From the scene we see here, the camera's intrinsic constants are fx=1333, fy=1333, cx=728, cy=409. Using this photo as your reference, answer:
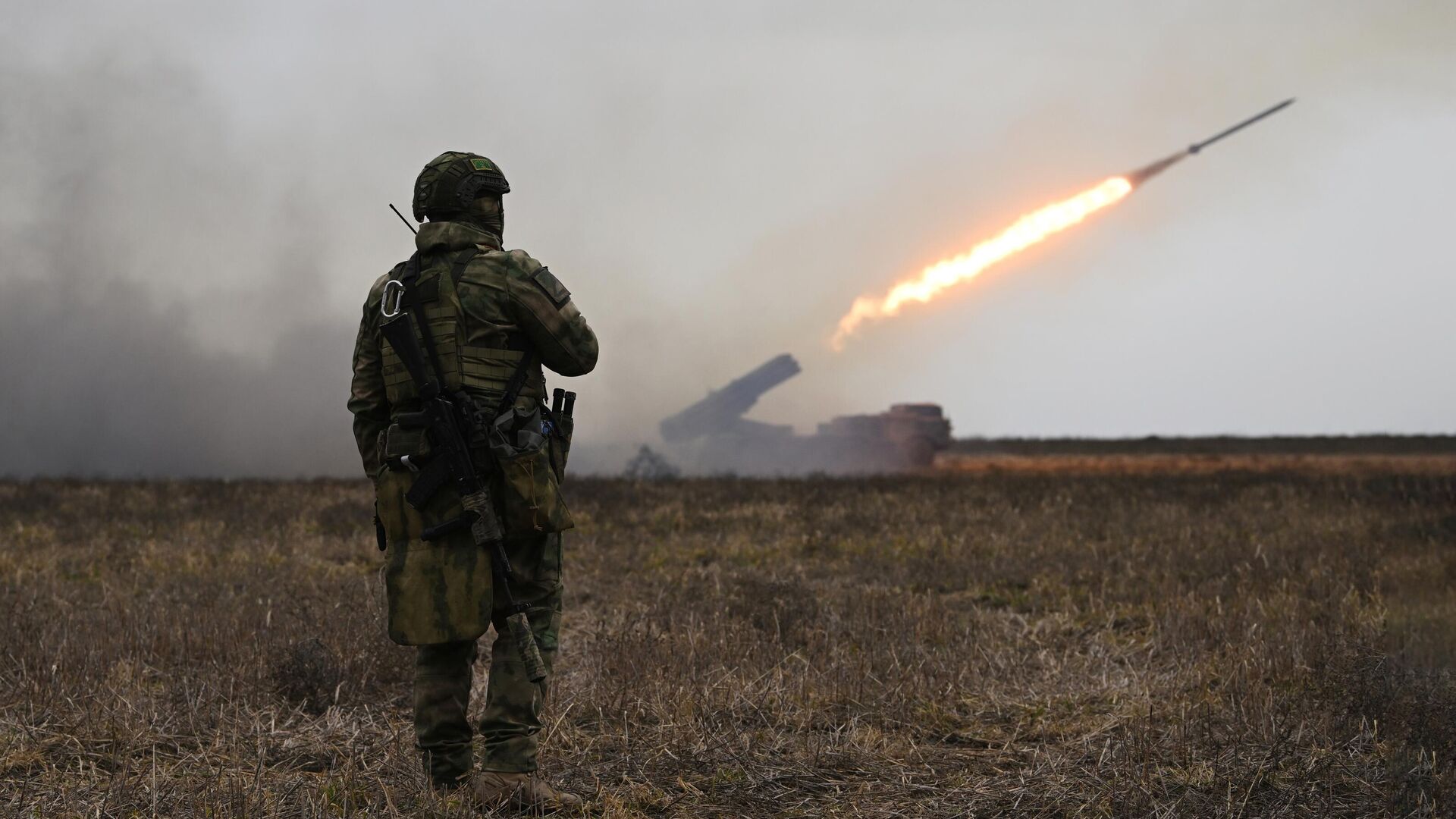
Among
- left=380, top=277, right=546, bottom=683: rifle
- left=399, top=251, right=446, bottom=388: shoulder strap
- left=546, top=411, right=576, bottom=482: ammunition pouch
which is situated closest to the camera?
left=380, top=277, right=546, bottom=683: rifle

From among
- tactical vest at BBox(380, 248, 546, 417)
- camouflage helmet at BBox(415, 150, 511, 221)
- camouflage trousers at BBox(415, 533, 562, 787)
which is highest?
camouflage helmet at BBox(415, 150, 511, 221)

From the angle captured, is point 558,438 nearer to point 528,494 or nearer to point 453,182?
point 528,494

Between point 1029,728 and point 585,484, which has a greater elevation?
point 585,484

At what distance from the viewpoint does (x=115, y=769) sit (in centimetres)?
591

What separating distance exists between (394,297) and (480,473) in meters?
0.83

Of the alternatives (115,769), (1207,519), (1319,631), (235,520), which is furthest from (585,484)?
(115,769)

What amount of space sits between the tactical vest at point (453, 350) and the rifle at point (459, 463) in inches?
1.8

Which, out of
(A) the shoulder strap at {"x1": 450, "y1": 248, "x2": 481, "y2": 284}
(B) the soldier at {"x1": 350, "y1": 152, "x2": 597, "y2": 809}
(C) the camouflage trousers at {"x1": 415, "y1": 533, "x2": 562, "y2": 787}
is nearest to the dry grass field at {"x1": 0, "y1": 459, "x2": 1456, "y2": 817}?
(C) the camouflage trousers at {"x1": 415, "y1": 533, "x2": 562, "y2": 787}

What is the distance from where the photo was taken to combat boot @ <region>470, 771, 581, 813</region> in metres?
5.25

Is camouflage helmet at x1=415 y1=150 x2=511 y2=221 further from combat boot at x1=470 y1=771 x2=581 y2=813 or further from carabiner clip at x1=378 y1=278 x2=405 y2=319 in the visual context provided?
combat boot at x1=470 y1=771 x2=581 y2=813

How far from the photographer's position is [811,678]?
7.54 m

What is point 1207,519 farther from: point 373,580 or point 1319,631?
point 373,580

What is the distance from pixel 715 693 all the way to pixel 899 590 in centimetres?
491

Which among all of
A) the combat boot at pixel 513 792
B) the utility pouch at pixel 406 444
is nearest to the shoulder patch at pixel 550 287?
the utility pouch at pixel 406 444
